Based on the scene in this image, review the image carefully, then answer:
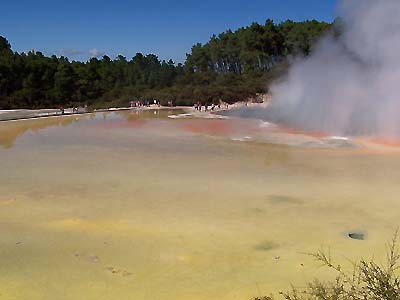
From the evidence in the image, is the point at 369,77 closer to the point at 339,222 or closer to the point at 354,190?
the point at 354,190

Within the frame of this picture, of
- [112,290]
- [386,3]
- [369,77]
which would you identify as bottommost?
[112,290]

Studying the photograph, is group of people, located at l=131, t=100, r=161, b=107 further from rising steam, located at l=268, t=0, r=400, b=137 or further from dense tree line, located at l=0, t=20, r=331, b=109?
rising steam, located at l=268, t=0, r=400, b=137

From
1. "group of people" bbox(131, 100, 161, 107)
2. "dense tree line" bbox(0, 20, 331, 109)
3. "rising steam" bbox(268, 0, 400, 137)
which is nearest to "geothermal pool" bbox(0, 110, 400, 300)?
"rising steam" bbox(268, 0, 400, 137)

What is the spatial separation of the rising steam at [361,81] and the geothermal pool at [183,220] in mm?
5043

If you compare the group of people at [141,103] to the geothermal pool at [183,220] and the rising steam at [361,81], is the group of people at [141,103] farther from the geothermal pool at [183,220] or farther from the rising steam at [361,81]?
the geothermal pool at [183,220]

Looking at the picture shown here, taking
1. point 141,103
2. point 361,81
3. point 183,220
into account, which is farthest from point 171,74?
point 183,220

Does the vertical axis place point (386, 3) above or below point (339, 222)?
above

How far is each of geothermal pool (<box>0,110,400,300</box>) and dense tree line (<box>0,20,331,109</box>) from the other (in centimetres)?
3079

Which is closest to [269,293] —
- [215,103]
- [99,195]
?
[99,195]

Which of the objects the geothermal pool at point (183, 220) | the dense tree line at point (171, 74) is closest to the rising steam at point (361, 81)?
the geothermal pool at point (183, 220)

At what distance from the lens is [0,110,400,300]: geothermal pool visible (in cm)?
454

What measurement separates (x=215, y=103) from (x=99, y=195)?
33.6m

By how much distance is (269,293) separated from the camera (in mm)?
4254

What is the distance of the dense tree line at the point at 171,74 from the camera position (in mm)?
42375
